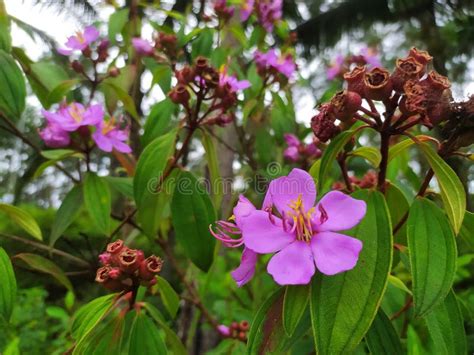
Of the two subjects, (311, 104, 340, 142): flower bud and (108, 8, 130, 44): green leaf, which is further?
(108, 8, 130, 44): green leaf

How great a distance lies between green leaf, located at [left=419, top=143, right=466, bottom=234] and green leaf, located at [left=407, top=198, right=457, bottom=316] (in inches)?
0.8

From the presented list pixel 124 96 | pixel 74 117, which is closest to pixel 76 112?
pixel 74 117

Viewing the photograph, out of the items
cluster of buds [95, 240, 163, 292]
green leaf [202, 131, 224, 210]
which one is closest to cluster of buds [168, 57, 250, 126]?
green leaf [202, 131, 224, 210]

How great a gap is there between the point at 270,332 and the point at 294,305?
0.07 metres

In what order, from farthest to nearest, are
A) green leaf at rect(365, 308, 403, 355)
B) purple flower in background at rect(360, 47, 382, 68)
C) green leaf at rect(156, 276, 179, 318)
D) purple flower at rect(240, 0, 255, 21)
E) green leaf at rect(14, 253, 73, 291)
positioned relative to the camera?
purple flower in background at rect(360, 47, 382, 68)
purple flower at rect(240, 0, 255, 21)
green leaf at rect(14, 253, 73, 291)
green leaf at rect(156, 276, 179, 318)
green leaf at rect(365, 308, 403, 355)

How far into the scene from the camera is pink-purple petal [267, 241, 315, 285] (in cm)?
51

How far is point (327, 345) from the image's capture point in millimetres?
463

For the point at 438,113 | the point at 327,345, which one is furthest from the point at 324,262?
the point at 438,113

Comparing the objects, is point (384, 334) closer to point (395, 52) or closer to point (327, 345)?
point (327, 345)

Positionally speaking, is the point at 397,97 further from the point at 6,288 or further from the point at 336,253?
the point at 6,288

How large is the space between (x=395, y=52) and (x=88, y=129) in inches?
270

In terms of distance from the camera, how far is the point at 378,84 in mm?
584

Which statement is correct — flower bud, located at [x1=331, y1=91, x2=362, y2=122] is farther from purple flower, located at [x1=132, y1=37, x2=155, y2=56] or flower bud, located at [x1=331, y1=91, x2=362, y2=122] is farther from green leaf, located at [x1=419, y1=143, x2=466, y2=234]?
purple flower, located at [x1=132, y1=37, x2=155, y2=56]

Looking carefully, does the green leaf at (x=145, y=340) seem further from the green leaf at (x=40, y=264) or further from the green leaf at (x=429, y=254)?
the green leaf at (x=40, y=264)
